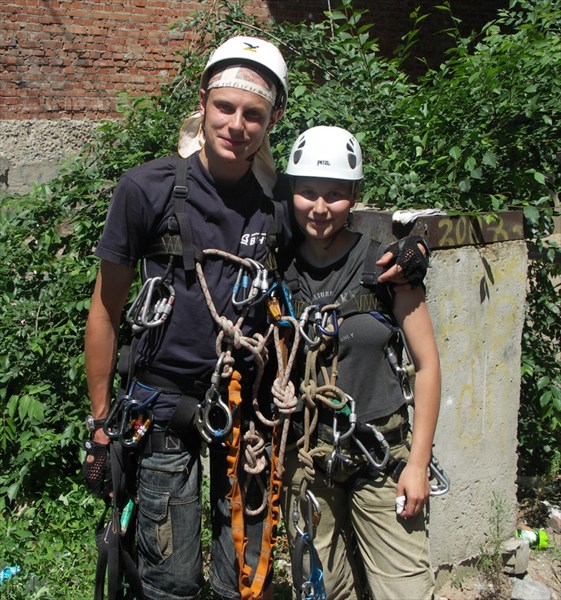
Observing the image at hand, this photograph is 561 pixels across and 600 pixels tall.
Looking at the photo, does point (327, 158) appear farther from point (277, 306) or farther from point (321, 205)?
point (277, 306)

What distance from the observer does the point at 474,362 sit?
12.0 feet

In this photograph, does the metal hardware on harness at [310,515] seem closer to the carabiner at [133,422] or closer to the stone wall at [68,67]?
the carabiner at [133,422]

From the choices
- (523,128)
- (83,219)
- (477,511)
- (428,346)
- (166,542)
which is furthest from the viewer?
(83,219)

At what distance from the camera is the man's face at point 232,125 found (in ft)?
8.59

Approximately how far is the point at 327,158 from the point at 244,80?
1.32 ft

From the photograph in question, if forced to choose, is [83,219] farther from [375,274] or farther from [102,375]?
[375,274]

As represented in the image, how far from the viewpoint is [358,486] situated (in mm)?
2633

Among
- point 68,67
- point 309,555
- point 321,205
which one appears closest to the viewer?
point 321,205

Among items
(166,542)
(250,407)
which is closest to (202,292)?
(250,407)

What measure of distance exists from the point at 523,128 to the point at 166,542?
9.46 feet

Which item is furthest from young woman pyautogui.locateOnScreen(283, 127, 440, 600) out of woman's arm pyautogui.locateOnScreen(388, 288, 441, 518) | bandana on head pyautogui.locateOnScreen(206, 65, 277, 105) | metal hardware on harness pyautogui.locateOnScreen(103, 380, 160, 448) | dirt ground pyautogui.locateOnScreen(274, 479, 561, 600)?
dirt ground pyautogui.locateOnScreen(274, 479, 561, 600)

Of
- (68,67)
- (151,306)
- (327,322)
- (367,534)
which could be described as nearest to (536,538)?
(367,534)

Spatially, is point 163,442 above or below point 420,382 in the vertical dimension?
below

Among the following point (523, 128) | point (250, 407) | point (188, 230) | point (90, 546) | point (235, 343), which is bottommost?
point (90, 546)
